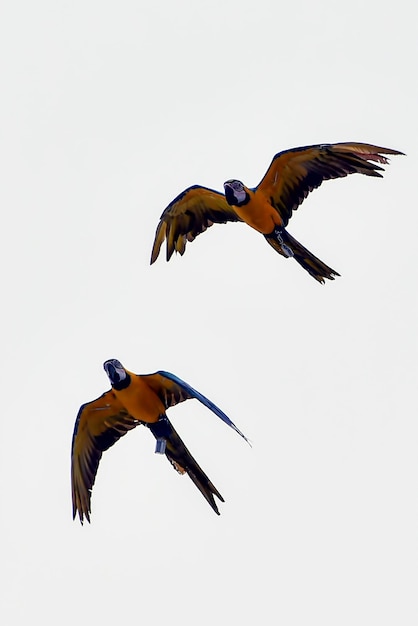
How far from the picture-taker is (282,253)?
2144 centimetres

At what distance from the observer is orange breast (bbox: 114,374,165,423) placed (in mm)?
19828

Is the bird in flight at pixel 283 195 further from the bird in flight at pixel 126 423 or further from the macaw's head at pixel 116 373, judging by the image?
the macaw's head at pixel 116 373

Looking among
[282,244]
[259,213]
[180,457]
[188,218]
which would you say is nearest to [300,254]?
[282,244]

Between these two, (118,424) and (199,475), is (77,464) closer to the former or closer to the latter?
(118,424)

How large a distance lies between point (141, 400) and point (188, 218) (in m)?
4.20

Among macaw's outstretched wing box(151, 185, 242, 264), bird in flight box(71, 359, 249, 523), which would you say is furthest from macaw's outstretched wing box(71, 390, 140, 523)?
macaw's outstretched wing box(151, 185, 242, 264)

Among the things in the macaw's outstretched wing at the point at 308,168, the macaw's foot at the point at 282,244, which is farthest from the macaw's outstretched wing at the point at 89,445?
the macaw's outstretched wing at the point at 308,168

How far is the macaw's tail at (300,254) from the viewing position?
827 inches

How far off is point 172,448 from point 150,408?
0.68 m

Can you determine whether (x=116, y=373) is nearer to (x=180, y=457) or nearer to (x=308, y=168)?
(x=180, y=457)

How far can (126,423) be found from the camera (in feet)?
68.9

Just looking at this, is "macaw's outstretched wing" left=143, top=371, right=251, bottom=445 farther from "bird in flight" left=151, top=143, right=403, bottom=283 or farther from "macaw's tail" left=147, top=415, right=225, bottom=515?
"bird in flight" left=151, top=143, right=403, bottom=283

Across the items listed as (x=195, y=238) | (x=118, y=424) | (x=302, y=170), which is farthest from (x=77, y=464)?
(x=302, y=170)

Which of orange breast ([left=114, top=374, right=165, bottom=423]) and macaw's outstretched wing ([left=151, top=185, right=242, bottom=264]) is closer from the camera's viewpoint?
orange breast ([left=114, top=374, right=165, bottom=423])
